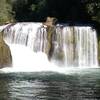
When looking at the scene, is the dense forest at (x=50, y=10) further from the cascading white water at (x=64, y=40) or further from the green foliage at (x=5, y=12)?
the cascading white water at (x=64, y=40)

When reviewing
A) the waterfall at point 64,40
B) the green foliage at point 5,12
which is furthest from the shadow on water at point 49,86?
the green foliage at point 5,12

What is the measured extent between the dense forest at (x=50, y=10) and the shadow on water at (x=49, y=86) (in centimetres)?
1473

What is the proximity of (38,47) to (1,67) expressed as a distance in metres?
6.70

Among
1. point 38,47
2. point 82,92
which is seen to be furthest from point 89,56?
point 82,92

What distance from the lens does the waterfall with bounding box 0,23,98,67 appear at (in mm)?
56969

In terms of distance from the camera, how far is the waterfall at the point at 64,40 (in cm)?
5697

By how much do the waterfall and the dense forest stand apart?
2981 mm

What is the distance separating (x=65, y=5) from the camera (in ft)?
222

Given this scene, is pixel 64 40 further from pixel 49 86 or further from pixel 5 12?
pixel 49 86

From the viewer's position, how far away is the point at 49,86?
38312 mm

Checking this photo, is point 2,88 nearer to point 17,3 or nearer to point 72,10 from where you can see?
point 72,10

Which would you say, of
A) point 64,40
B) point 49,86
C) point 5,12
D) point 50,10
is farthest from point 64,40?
point 49,86

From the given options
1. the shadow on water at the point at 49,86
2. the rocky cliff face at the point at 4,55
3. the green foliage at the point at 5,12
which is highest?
the green foliage at the point at 5,12

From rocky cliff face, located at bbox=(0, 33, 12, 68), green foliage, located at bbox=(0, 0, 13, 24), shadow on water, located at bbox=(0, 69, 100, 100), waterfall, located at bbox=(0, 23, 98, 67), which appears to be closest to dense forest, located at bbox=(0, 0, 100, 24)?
green foliage, located at bbox=(0, 0, 13, 24)
